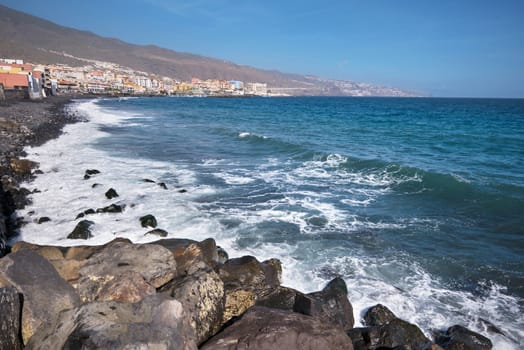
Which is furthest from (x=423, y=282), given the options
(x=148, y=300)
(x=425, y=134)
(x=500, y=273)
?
(x=425, y=134)

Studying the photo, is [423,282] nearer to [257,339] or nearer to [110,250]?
[257,339]

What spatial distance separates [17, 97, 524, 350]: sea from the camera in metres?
7.41

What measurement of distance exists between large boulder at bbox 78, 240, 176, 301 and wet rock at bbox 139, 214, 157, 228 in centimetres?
358

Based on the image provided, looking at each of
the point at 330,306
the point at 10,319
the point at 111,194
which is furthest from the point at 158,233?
the point at 10,319

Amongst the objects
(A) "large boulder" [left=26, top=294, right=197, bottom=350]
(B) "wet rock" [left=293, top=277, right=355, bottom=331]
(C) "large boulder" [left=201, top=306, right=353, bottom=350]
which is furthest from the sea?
(A) "large boulder" [left=26, top=294, right=197, bottom=350]

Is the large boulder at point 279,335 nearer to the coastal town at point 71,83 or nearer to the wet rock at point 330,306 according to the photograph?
the wet rock at point 330,306

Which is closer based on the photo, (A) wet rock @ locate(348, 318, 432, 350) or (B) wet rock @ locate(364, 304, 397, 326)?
(A) wet rock @ locate(348, 318, 432, 350)

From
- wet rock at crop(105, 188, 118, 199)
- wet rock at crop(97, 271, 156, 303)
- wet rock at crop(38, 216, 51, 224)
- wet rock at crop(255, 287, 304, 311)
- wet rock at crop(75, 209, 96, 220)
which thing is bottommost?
wet rock at crop(38, 216, 51, 224)

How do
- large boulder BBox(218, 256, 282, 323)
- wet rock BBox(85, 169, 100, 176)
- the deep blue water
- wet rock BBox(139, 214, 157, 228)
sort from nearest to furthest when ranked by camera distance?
1. large boulder BBox(218, 256, 282, 323)
2. the deep blue water
3. wet rock BBox(139, 214, 157, 228)
4. wet rock BBox(85, 169, 100, 176)

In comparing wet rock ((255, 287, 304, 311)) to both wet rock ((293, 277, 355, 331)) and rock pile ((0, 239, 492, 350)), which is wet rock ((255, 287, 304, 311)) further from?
wet rock ((293, 277, 355, 331))

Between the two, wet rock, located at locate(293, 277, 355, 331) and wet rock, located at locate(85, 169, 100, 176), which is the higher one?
wet rock, located at locate(293, 277, 355, 331)

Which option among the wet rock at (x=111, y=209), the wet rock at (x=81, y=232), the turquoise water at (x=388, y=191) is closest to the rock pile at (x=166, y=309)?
the wet rock at (x=81, y=232)

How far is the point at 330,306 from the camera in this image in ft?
20.0

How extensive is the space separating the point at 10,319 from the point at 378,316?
5.67m
